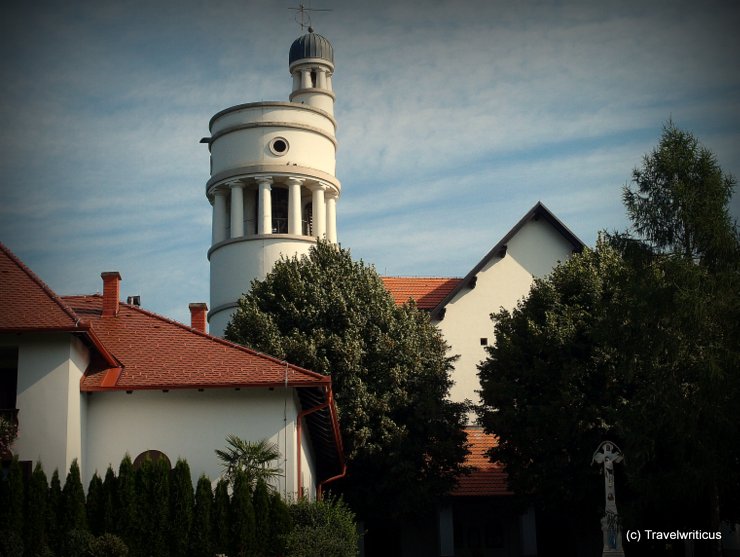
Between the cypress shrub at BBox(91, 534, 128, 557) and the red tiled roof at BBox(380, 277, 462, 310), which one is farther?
the red tiled roof at BBox(380, 277, 462, 310)

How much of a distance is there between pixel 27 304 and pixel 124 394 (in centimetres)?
322

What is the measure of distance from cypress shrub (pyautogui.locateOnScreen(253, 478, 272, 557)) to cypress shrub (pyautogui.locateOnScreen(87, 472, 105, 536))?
3.33m

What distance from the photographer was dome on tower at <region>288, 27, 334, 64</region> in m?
63.2

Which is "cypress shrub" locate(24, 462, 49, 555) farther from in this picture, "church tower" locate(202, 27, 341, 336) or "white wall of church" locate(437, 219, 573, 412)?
"church tower" locate(202, 27, 341, 336)

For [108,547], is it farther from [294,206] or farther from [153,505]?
[294,206]

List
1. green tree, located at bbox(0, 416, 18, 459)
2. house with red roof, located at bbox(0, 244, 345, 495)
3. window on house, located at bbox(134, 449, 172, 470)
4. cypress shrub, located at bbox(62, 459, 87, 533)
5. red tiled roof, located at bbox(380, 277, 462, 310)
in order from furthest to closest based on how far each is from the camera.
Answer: red tiled roof, located at bbox(380, 277, 462, 310) < window on house, located at bbox(134, 449, 172, 470) < house with red roof, located at bbox(0, 244, 345, 495) < green tree, located at bbox(0, 416, 18, 459) < cypress shrub, located at bbox(62, 459, 87, 533)

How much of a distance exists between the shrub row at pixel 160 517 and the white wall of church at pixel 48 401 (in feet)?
3.95

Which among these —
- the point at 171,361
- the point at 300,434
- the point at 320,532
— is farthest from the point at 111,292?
the point at 320,532

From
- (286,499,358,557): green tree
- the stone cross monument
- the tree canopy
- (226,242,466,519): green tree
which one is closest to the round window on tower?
(226,242,466,519): green tree

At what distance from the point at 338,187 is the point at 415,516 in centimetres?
2220

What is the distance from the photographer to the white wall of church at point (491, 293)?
47.6m

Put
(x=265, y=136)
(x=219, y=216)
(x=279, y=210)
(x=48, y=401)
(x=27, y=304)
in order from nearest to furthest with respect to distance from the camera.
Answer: (x=48, y=401) → (x=27, y=304) → (x=265, y=136) → (x=219, y=216) → (x=279, y=210)

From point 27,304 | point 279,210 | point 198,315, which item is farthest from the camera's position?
point 279,210

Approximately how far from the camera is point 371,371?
37.2 m
